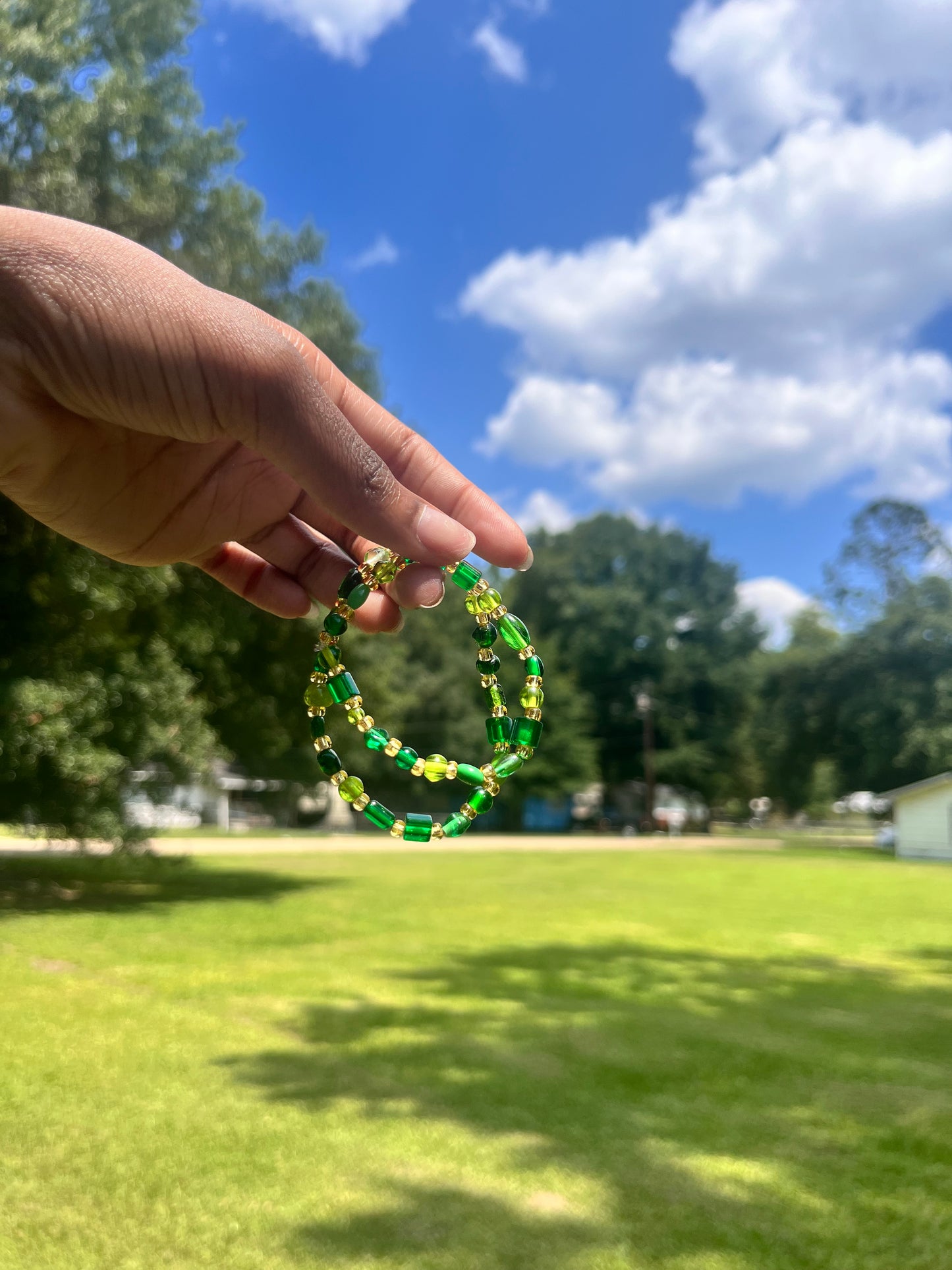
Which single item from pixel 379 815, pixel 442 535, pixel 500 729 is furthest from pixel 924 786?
pixel 442 535

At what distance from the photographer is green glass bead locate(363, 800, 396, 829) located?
1.85m

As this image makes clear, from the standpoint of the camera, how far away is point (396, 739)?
1.83 meters

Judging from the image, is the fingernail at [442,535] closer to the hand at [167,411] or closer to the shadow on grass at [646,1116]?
the hand at [167,411]

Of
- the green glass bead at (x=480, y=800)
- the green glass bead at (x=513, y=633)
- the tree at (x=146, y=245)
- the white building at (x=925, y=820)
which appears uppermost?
the tree at (x=146, y=245)

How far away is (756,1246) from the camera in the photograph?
3621mm

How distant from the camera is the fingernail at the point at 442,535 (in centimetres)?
163

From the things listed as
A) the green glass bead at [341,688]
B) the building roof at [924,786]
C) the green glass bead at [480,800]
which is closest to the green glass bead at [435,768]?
the green glass bead at [480,800]

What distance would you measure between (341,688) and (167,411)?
2.02ft

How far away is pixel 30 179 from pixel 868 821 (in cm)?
6620

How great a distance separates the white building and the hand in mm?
31577

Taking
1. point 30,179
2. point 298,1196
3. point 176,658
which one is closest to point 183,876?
point 176,658

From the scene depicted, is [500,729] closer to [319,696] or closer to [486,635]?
[486,635]

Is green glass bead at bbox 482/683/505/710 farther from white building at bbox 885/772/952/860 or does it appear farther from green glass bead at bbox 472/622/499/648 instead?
white building at bbox 885/772/952/860

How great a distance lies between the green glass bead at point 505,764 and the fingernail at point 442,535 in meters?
0.45
